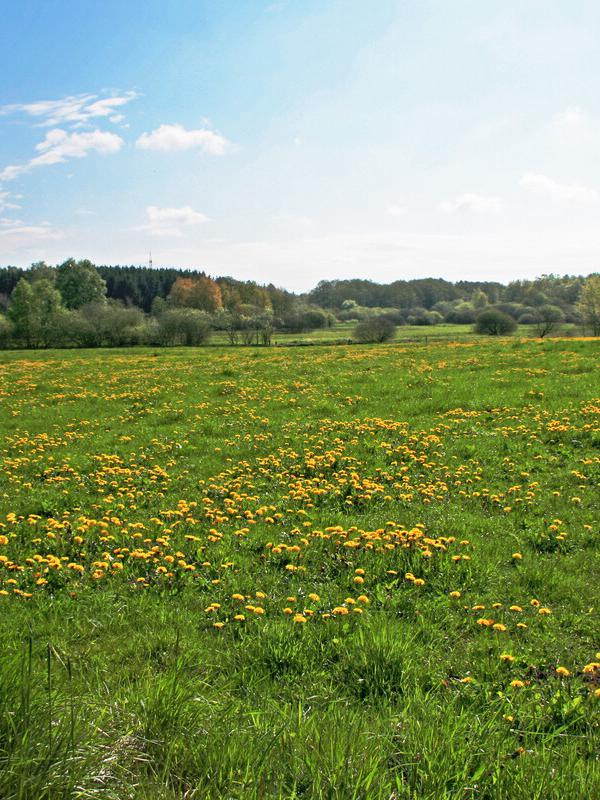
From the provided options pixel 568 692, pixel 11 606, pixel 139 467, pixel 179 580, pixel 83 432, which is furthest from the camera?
pixel 83 432

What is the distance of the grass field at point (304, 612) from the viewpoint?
108 inches

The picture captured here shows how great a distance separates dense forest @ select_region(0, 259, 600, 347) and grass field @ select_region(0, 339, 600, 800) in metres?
63.5

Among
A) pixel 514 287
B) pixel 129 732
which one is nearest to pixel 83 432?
pixel 129 732

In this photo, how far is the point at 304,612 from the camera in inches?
200

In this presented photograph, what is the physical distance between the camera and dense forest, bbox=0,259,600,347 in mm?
74812

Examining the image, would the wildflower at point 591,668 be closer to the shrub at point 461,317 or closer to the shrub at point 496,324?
the shrub at point 496,324

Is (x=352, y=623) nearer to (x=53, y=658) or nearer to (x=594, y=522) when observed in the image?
(x=53, y=658)

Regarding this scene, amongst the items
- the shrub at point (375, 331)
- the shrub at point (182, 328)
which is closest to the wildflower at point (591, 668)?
the shrub at point (375, 331)

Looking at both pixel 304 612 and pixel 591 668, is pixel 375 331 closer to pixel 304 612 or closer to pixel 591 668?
pixel 304 612

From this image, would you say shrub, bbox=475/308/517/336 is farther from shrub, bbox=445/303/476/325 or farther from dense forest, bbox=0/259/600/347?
shrub, bbox=445/303/476/325

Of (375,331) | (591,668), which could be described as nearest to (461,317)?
(375,331)

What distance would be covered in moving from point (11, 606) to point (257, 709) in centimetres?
299

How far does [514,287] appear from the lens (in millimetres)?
166750

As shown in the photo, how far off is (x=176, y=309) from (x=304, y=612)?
3160 inches
